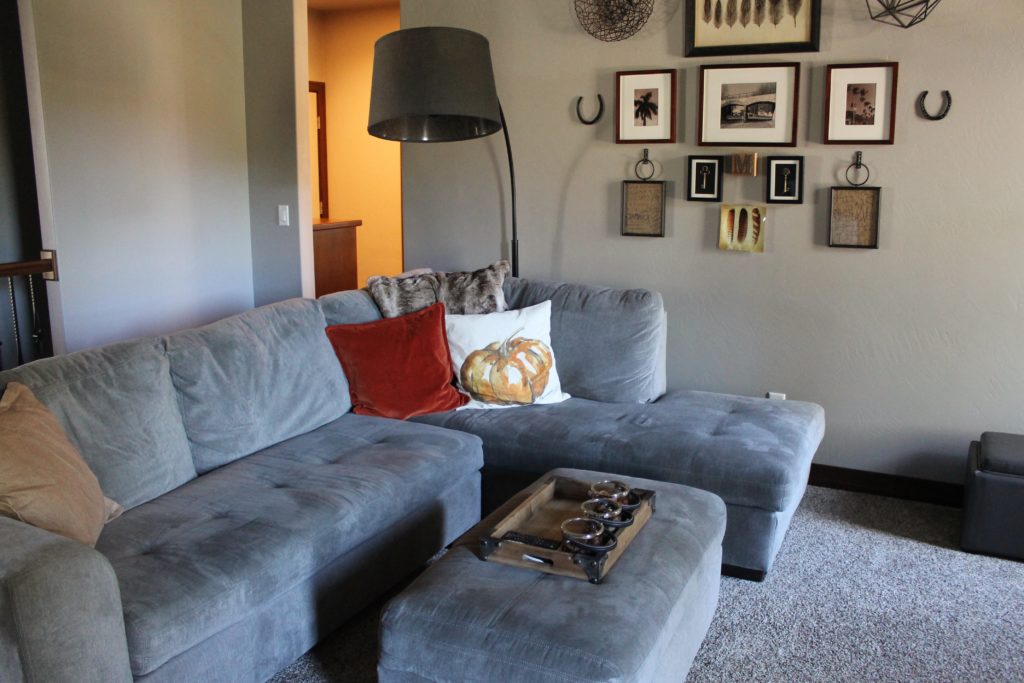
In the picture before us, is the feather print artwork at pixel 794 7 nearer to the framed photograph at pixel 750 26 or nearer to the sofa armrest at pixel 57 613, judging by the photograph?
the framed photograph at pixel 750 26

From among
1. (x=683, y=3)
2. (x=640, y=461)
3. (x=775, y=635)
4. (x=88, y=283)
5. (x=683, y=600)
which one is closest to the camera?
(x=683, y=600)

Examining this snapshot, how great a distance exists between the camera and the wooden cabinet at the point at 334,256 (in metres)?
5.61

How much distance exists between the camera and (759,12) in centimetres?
360

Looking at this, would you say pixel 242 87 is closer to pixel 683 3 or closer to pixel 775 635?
pixel 683 3

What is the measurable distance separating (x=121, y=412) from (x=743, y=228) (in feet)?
8.40

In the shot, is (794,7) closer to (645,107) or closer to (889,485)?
(645,107)

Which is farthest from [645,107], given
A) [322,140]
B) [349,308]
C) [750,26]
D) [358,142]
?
[322,140]

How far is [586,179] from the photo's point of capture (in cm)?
407

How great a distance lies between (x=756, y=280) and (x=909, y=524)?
1.16m

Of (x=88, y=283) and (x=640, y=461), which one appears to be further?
(x=88, y=283)

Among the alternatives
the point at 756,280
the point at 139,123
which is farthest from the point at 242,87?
the point at 756,280

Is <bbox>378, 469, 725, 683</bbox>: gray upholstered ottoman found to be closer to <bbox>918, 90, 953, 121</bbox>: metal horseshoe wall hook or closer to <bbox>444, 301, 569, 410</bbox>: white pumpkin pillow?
<bbox>444, 301, 569, 410</bbox>: white pumpkin pillow

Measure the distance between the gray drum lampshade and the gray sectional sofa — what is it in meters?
0.84

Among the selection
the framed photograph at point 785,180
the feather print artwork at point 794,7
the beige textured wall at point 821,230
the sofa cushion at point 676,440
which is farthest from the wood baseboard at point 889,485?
the feather print artwork at point 794,7
